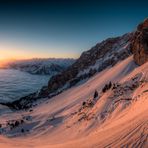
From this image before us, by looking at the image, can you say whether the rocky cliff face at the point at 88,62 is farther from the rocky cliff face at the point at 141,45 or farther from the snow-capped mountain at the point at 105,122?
the rocky cliff face at the point at 141,45

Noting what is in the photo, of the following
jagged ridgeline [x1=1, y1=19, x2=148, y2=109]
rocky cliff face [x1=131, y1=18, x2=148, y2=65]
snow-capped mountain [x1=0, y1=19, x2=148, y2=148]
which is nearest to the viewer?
snow-capped mountain [x1=0, y1=19, x2=148, y2=148]

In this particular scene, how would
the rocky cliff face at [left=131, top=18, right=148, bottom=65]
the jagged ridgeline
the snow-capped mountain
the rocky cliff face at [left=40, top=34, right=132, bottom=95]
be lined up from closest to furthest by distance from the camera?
the snow-capped mountain
the rocky cliff face at [left=131, top=18, right=148, bottom=65]
the jagged ridgeline
the rocky cliff face at [left=40, top=34, right=132, bottom=95]

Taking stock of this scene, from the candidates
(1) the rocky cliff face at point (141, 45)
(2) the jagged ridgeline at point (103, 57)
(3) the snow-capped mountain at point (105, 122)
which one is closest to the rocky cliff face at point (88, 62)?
(2) the jagged ridgeline at point (103, 57)

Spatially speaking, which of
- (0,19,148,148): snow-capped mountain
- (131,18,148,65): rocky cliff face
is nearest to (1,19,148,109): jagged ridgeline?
(131,18,148,65): rocky cliff face

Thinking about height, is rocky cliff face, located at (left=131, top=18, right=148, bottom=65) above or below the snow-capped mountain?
above

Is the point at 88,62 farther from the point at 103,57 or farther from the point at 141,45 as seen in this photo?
the point at 141,45

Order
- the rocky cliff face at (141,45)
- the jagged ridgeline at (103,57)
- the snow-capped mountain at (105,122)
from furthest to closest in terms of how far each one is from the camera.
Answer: the jagged ridgeline at (103,57) → the rocky cliff face at (141,45) → the snow-capped mountain at (105,122)

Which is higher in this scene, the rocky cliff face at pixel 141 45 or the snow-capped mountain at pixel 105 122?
the rocky cliff face at pixel 141 45

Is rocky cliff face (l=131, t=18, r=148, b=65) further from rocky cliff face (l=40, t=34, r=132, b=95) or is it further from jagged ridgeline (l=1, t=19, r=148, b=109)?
rocky cliff face (l=40, t=34, r=132, b=95)

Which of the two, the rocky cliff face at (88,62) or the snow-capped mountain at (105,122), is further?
the rocky cliff face at (88,62)

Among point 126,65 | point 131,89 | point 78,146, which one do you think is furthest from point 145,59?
point 78,146

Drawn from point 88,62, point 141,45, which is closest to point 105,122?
point 141,45

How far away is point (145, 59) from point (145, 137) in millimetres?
49242

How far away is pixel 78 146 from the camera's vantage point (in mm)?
16672
